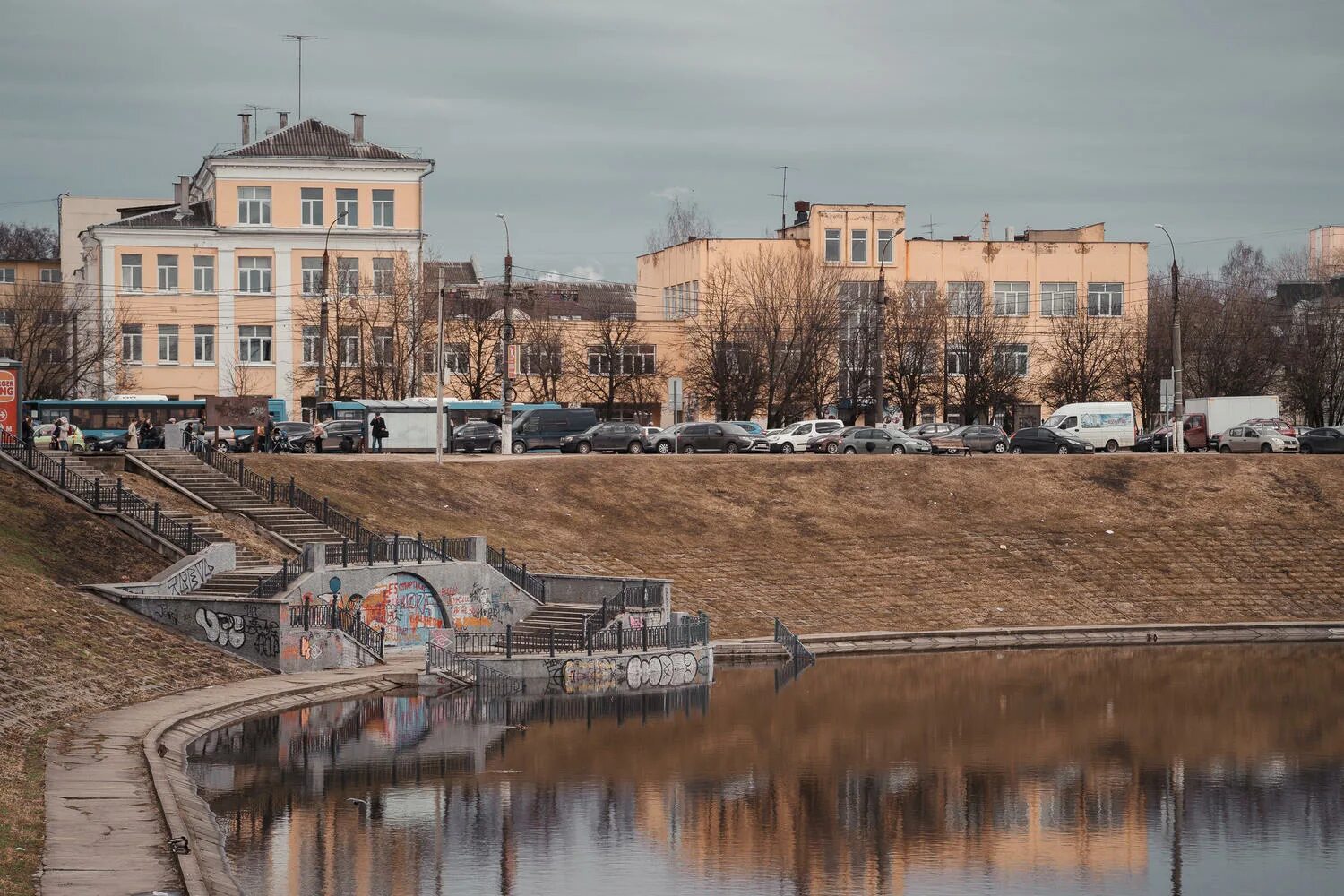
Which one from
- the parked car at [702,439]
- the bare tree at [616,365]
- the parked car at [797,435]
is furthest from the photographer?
the bare tree at [616,365]

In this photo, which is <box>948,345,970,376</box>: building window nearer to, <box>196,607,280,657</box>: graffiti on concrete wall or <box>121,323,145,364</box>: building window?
<box>121,323,145,364</box>: building window

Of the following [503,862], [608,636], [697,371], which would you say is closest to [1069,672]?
[608,636]

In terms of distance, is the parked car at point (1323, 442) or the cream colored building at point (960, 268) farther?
the cream colored building at point (960, 268)

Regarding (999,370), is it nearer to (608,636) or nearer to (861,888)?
(608,636)

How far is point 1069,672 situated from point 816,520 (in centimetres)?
1841

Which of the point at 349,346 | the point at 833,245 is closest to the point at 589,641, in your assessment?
the point at 349,346

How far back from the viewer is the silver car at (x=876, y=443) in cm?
7881

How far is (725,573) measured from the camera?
61938 millimetres

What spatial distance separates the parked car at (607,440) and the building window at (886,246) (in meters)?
36.6

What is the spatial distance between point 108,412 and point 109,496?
102ft

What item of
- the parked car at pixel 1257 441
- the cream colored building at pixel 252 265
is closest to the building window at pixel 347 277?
the cream colored building at pixel 252 265

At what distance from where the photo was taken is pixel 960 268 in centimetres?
11062

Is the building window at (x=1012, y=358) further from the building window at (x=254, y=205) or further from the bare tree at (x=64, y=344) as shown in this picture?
the bare tree at (x=64, y=344)

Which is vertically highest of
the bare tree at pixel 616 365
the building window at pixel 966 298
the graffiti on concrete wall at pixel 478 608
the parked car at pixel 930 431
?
the building window at pixel 966 298
